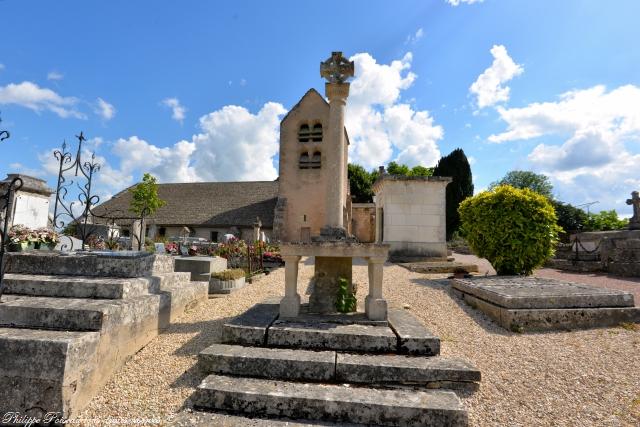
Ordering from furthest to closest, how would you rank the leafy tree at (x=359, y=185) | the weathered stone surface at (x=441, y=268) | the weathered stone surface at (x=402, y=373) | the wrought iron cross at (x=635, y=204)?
the leafy tree at (x=359, y=185), the wrought iron cross at (x=635, y=204), the weathered stone surface at (x=441, y=268), the weathered stone surface at (x=402, y=373)

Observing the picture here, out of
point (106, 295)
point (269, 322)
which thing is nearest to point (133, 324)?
point (106, 295)

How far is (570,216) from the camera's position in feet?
117

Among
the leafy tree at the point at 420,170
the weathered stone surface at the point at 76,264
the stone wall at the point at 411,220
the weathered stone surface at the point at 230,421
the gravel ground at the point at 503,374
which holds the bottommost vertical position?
the weathered stone surface at the point at 230,421

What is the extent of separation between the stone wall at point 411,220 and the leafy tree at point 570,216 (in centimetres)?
2856

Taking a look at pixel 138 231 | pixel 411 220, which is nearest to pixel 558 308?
pixel 411 220

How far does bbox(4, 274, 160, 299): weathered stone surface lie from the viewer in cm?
412

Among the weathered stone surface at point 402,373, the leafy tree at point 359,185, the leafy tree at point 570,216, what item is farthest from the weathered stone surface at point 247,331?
the leafy tree at point 570,216

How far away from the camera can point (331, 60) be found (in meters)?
5.56

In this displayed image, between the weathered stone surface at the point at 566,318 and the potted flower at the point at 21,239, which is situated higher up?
the potted flower at the point at 21,239

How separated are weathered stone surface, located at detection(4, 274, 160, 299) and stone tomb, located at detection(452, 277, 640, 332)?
582 centimetres

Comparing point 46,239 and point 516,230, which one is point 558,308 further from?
point 46,239

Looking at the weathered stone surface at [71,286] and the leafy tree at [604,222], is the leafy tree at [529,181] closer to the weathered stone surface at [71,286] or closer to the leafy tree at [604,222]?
the leafy tree at [604,222]

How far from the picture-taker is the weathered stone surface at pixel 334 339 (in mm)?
3904

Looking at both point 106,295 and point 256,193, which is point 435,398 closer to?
point 106,295
